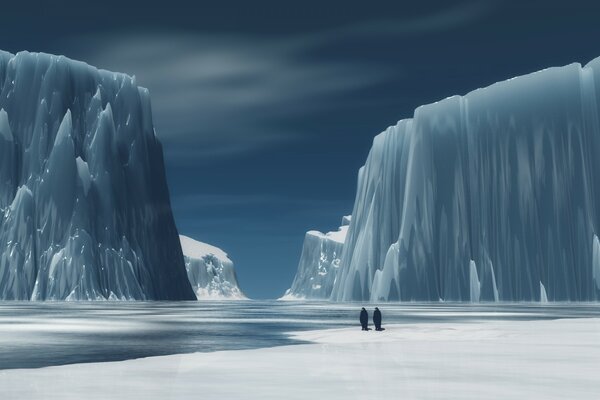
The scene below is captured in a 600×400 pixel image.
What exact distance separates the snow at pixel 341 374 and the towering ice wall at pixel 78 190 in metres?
102

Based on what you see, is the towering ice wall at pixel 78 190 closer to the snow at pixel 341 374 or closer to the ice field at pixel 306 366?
the ice field at pixel 306 366

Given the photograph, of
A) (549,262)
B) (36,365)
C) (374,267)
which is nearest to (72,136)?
(374,267)

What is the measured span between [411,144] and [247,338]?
83.6 meters

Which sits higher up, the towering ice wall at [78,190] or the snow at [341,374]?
the towering ice wall at [78,190]

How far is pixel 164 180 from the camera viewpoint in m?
144

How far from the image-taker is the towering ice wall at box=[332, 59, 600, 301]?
9344cm

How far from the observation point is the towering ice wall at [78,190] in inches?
4678

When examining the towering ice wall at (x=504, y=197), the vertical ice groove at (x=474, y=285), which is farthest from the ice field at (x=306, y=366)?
the vertical ice groove at (x=474, y=285)

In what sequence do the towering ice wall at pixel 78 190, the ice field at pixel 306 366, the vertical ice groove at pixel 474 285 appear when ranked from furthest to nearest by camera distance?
the towering ice wall at pixel 78 190, the vertical ice groove at pixel 474 285, the ice field at pixel 306 366

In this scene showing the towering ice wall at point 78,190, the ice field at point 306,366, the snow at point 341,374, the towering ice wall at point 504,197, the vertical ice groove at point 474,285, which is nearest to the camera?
the snow at point 341,374

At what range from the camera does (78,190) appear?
12488 centimetres

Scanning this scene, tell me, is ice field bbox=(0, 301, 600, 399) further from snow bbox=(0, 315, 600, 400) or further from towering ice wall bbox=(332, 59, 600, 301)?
towering ice wall bbox=(332, 59, 600, 301)

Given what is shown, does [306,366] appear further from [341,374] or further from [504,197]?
[504,197]

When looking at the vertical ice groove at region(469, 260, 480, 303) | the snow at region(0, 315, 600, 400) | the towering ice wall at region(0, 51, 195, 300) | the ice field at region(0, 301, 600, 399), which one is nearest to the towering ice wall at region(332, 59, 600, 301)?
the vertical ice groove at region(469, 260, 480, 303)
